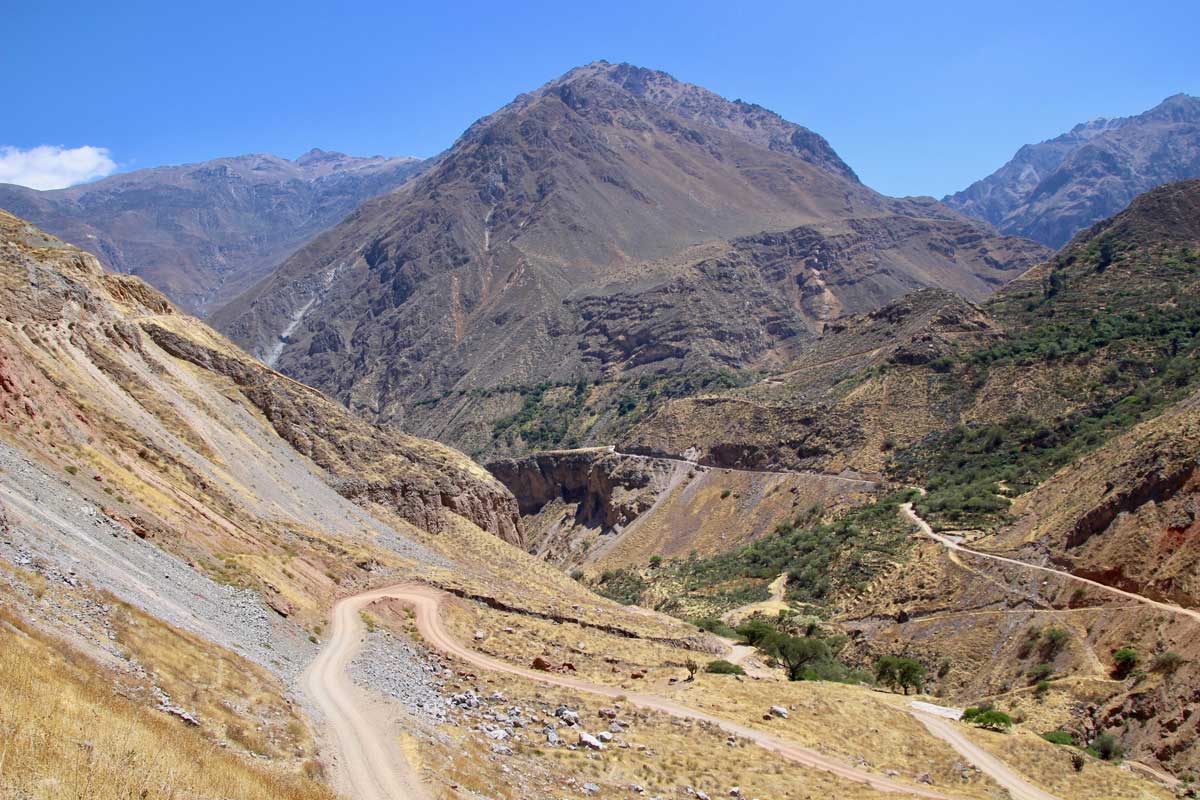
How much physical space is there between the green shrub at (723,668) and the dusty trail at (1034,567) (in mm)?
15506

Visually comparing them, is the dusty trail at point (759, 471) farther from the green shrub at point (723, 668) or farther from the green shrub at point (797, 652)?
the green shrub at point (723, 668)

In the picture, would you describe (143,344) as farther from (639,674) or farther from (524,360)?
(524,360)

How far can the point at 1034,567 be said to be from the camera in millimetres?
40875

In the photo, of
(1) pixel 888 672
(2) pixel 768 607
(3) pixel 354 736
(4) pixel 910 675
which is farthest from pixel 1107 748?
(2) pixel 768 607

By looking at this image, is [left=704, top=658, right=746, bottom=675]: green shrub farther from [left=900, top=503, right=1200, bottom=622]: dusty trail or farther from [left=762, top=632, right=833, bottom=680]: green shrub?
[left=900, top=503, right=1200, bottom=622]: dusty trail

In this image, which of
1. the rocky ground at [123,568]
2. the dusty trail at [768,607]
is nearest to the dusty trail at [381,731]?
the rocky ground at [123,568]

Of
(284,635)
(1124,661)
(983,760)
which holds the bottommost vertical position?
(983,760)

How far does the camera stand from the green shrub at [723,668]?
33219 millimetres

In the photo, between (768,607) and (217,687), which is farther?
(768,607)

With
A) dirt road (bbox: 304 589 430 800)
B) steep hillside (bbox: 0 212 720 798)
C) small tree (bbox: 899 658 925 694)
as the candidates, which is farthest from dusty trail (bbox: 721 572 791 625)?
dirt road (bbox: 304 589 430 800)

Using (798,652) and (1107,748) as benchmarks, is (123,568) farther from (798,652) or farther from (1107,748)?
(798,652)

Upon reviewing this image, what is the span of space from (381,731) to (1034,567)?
112ft

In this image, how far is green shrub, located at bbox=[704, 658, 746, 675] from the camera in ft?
109

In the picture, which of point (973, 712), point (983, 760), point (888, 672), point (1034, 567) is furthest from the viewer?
point (1034, 567)
